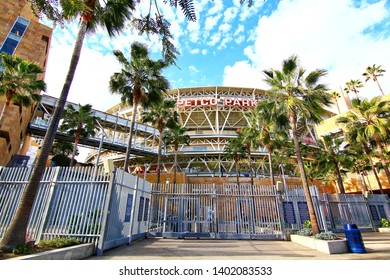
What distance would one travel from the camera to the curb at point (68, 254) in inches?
183

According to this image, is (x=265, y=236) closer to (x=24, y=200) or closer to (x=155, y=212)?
(x=155, y=212)

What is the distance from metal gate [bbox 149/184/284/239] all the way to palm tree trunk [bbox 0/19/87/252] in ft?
25.7

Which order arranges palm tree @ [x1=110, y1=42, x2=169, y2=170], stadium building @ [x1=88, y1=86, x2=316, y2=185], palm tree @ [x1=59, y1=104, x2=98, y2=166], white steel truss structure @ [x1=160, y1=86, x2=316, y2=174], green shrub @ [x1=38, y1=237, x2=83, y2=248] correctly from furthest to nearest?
white steel truss structure @ [x1=160, y1=86, x2=316, y2=174] < stadium building @ [x1=88, y1=86, x2=316, y2=185] < palm tree @ [x1=59, y1=104, x2=98, y2=166] < palm tree @ [x1=110, y1=42, x2=169, y2=170] < green shrub @ [x1=38, y1=237, x2=83, y2=248]

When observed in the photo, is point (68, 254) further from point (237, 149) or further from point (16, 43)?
point (237, 149)

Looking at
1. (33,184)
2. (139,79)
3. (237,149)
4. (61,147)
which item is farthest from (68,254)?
(61,147)

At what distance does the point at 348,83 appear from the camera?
4791cm

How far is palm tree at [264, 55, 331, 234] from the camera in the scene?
11.5 m

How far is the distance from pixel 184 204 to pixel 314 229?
726 cm

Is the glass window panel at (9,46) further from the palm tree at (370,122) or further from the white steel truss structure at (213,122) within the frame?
the palm tree at (370,122)

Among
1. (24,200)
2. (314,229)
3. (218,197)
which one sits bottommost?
(314,229)

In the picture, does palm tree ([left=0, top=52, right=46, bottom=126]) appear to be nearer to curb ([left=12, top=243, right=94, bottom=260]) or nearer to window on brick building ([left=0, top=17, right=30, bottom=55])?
window on brick building ([left=0, top=17, right=30, bottom=55])

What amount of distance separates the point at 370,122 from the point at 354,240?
1501cm

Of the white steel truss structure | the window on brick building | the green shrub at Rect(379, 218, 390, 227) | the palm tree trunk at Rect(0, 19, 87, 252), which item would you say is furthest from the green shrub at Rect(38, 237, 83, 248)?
the white steel truss structure
